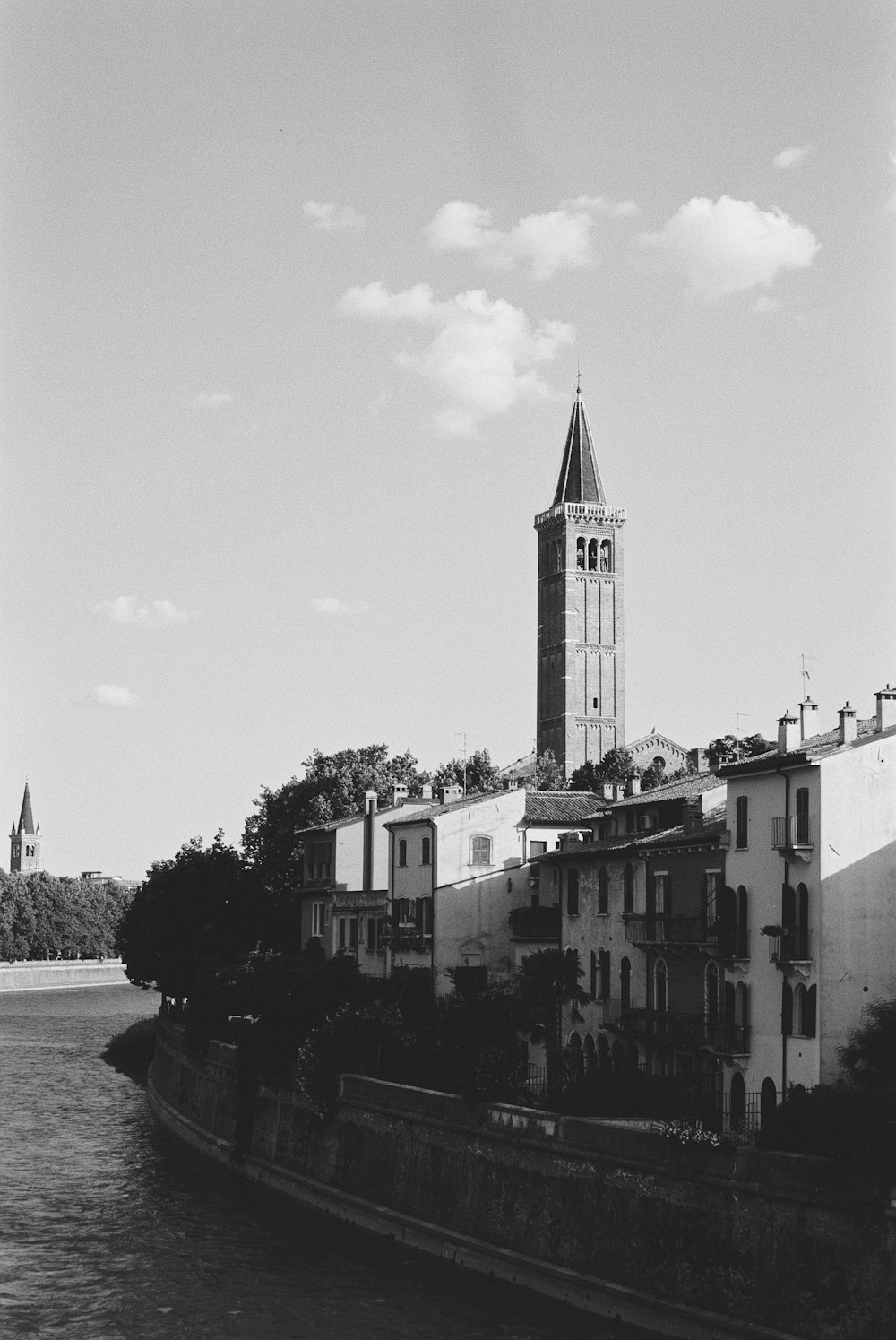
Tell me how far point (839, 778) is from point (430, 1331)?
15014 mm

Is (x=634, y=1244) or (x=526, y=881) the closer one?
(x=634, y=1244)

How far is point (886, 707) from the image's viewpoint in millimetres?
40125

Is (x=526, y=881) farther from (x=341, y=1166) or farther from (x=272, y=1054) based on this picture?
(x=341, y=1166)

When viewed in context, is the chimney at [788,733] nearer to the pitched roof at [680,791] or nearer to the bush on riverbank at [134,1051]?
the pitched roof at [680,791]

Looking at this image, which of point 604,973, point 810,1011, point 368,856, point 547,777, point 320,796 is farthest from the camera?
point 547,777

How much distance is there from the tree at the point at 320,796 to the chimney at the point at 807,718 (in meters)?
40.8

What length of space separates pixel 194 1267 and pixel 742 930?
15.0 meters

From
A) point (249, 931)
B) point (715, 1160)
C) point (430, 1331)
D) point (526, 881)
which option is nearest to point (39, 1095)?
point (249, 931)

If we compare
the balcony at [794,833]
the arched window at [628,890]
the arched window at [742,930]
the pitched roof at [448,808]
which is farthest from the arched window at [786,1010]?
the pitched roof at [448,808]

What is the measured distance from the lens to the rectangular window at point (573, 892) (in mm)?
49500

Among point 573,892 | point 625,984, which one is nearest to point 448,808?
point 573,892

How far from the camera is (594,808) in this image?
195ft

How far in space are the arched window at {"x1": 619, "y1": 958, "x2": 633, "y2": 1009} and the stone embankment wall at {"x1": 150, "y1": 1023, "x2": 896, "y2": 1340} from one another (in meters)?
8.21

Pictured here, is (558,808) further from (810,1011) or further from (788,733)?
(810,1011)
